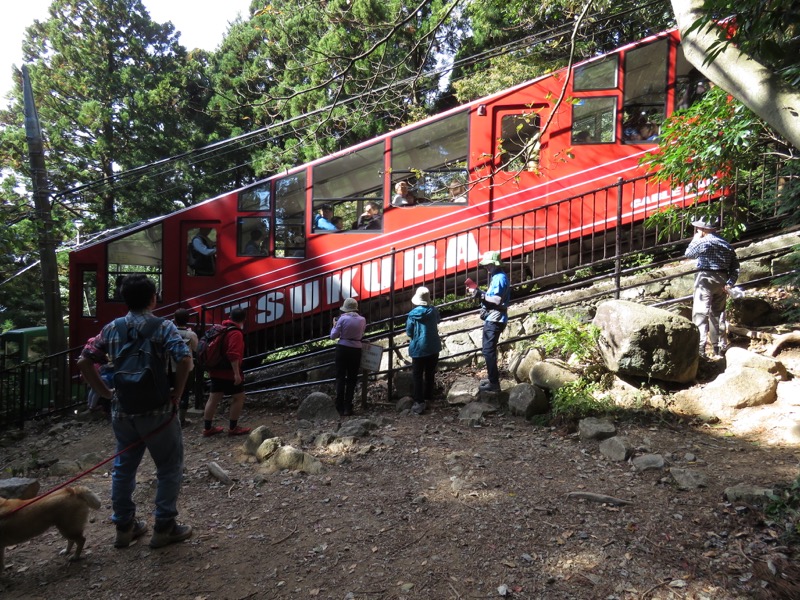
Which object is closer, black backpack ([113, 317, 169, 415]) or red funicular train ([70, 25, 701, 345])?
black backpack ([113, 317, 169, 415])

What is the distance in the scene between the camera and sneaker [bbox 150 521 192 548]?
10.6 feet

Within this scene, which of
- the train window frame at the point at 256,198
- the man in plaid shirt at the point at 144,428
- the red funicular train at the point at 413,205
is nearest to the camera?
the man in plaid shirt at the point at 144,428

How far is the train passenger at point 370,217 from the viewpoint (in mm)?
8477

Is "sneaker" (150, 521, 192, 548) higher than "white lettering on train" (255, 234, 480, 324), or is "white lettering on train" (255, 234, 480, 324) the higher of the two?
"white lettering on train" (255, 234, 480, 324)

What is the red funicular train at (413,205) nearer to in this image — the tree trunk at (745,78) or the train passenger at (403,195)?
the train passenger at (403,195)

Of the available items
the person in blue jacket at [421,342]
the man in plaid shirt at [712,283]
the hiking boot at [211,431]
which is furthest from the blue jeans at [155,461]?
the man in plaid shirt at [712,283]

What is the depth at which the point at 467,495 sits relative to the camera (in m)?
3.74

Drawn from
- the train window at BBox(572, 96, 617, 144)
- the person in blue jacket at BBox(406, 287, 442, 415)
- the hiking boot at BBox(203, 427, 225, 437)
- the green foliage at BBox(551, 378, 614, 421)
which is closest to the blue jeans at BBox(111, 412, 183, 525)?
the hiking boot at BBox(203, 427, 225, 437)

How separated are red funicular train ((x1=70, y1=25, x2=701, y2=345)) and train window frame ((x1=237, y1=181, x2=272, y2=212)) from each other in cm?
2

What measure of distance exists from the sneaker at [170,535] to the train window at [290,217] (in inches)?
230

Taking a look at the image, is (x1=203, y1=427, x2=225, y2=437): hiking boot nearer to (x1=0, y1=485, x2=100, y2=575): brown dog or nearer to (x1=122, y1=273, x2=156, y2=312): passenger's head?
(x1=0, y1=485, x2=100, y2=575): brown dog

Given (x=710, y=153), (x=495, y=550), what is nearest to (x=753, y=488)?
(x=495, y=550)

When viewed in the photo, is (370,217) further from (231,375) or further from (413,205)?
(231,375)

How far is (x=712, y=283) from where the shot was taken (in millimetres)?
5250
